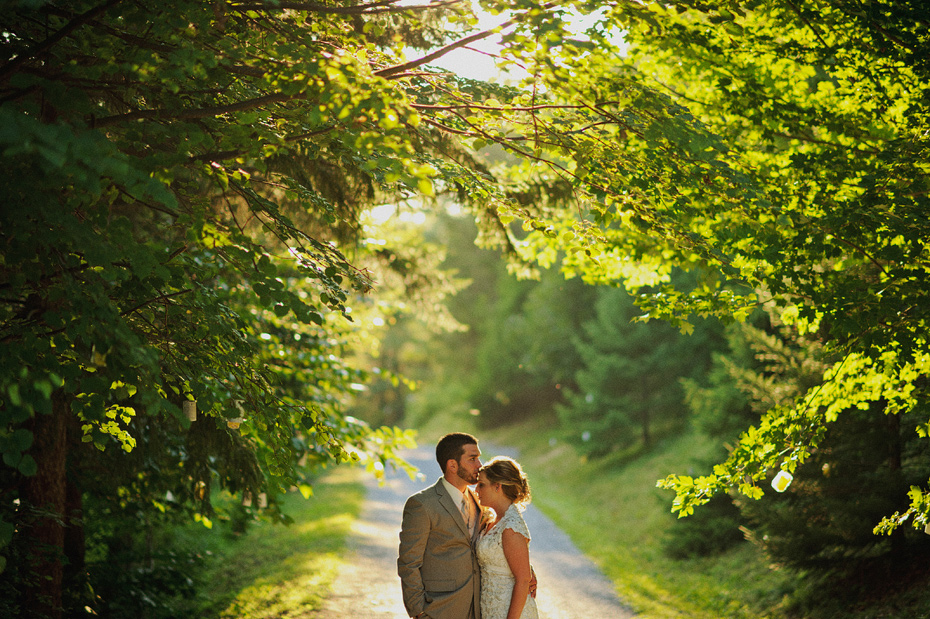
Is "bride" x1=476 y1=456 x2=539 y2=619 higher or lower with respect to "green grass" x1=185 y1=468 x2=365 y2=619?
higher

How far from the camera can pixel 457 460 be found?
445 centimetres

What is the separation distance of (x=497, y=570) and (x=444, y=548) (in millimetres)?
362

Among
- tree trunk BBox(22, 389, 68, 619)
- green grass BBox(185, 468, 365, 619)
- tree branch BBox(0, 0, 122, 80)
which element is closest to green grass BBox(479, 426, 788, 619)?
green grass BBox(185, 468, 365, 619)

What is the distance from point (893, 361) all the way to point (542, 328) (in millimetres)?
26846

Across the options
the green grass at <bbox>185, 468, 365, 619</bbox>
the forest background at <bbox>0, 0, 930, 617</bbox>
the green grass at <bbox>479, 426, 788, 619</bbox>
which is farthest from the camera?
the green grass at <bbox>479, 426, 788, 619</bbox>

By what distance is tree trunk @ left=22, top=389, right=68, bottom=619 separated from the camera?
5098mm

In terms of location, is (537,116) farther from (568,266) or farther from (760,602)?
(760,602)

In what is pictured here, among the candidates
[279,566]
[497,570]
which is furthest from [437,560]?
[279,566]

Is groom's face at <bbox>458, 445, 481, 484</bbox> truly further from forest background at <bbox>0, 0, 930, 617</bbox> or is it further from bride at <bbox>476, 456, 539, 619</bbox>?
forest background at <bbox>0, 0, 930, 617</bbox>

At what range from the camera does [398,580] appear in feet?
35.1

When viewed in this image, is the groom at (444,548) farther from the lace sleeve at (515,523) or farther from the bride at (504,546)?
the lace sleeve at (515,523)

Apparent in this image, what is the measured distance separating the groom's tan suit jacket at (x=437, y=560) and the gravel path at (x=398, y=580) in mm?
1797

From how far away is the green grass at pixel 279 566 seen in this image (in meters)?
8.94

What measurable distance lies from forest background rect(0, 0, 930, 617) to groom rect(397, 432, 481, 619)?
0.77 m
